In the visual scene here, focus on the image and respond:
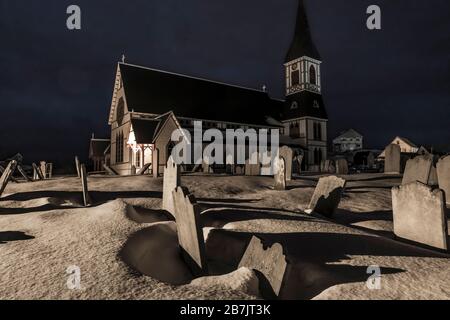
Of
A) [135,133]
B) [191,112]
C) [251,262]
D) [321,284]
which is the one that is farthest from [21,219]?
[191,112]

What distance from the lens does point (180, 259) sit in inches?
183

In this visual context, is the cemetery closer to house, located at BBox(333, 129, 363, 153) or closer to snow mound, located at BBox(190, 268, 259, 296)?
snow mound, located at BBox(190, 268, 259, 296)

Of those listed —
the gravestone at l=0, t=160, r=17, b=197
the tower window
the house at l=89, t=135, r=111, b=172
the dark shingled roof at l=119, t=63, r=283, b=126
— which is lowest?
the gravestone at l=0, t=160, r=17, b=197

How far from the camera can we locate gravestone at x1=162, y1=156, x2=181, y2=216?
7027 mm

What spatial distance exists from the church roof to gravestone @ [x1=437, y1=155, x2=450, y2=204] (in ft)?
121

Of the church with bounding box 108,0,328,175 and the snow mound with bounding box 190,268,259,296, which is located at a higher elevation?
the church with bounding box 108,0,328,175

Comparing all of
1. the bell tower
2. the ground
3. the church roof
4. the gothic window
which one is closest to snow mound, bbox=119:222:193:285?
the ground

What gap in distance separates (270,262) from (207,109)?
98.6 feet

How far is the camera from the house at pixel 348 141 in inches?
2874

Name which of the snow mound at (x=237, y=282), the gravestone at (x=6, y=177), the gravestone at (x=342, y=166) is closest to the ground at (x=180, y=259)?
the snow mound at (x=237, y=282)

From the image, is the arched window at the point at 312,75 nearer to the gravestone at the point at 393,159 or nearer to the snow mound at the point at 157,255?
the gravestone at the point at 393,159

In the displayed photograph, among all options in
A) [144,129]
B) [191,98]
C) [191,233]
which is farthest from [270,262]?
[191,98]

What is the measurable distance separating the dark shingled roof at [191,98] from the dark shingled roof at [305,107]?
225 centimetres

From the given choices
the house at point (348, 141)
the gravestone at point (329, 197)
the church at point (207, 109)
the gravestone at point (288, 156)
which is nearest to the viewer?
the gravestone at point (329, 197)
